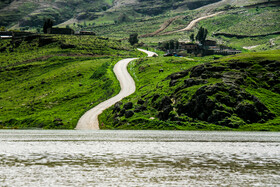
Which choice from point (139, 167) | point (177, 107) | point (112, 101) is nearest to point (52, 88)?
point (112, 101)

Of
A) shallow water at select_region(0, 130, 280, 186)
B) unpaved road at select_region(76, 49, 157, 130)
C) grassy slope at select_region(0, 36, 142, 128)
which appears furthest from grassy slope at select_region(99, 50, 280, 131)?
shallow water at select_region(0, 130, 280, 186)

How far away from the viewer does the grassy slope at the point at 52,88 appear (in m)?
110

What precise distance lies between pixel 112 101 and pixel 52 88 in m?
39.0

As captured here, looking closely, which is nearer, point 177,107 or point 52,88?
point 177,107

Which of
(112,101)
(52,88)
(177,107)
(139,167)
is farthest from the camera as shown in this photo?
(52,88)

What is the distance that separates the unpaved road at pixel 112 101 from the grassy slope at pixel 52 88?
264 centimetres

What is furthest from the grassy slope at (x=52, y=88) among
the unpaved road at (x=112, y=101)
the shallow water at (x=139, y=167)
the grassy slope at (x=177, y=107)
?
the shallow water at (x=139, y=167)

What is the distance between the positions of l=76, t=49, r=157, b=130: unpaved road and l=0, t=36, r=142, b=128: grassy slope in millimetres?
2636

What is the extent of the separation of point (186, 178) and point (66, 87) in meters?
118

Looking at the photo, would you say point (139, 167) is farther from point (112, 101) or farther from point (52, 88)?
point (52, 88)

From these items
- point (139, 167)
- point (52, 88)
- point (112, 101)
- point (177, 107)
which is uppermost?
point (139, 167)

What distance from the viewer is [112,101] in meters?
118

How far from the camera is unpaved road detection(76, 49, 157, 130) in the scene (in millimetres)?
98750

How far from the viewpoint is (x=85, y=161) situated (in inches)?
1531
